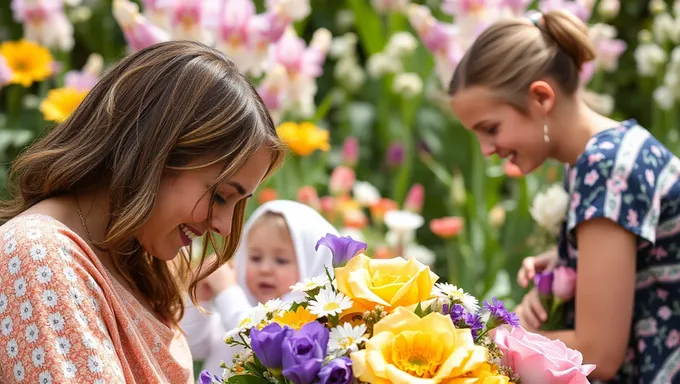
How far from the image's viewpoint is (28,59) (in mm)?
3453

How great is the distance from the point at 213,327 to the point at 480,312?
118 centimetres

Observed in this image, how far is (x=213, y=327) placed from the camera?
233 cm

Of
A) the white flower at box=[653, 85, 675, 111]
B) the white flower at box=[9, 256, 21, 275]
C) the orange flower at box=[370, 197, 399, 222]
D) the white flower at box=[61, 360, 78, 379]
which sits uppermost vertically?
the white flower at box=[9, 256, 21, 275]

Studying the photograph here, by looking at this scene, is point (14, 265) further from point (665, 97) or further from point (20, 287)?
point (665, 97)

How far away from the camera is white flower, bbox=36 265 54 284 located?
1359mm

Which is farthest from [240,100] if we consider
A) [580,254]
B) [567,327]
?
[567,327]

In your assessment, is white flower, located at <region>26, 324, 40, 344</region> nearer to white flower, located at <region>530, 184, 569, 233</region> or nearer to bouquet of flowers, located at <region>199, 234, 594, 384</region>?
bouquet of flowers, located at <region>199, 234, 594, 384</region>

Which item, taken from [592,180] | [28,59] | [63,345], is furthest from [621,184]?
[28,59]

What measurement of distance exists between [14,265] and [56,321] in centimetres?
10

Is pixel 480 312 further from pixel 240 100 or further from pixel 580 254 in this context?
pixel 580 254

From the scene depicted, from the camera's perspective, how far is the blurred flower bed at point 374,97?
2.88 m

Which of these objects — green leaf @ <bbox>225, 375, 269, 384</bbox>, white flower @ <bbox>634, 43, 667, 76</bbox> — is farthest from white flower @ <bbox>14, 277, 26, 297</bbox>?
white flower @ <bbox>634, 43, 667, 76</bbox>

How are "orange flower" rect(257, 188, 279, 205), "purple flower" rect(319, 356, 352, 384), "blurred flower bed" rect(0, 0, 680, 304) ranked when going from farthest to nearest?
"orange flower" rect(257, 188, 279, 205) → "blurred flower bed" rect(0, 0, 680, 304) → "purple flower" rect(319, 356, 352, 384)

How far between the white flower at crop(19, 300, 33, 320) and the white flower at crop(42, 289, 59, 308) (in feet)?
0.07
